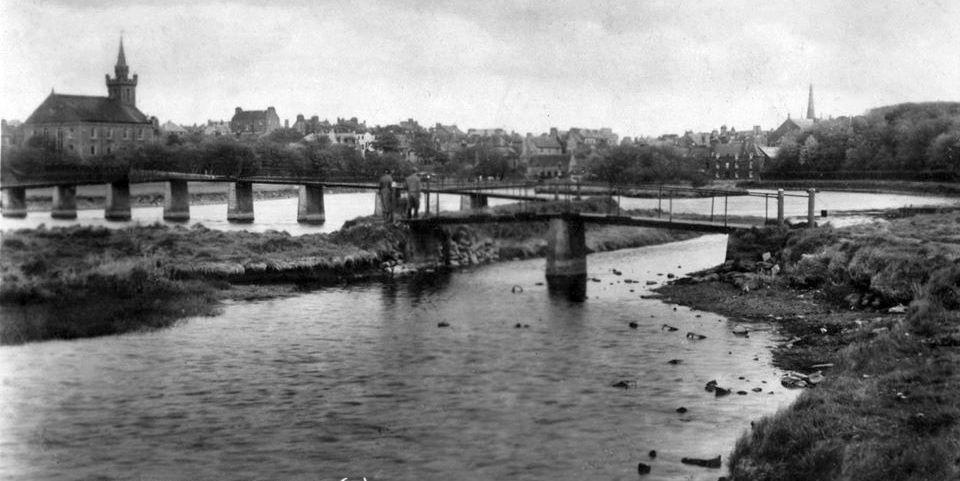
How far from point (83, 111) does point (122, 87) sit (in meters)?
14.4

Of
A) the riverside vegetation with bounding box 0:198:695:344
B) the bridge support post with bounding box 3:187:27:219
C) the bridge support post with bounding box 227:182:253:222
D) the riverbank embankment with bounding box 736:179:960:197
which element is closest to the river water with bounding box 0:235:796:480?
the riverside vegetation with bounding box 0:198:695:344

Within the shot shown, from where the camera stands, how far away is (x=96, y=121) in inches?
4001

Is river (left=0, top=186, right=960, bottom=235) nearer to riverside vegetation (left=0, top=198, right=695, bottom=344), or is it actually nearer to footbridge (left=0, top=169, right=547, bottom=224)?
footbridge (left=0, top=169, right=547, bottom=224)

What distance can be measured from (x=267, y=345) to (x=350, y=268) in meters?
22.8

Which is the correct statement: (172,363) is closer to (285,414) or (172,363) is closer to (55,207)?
(285,414)

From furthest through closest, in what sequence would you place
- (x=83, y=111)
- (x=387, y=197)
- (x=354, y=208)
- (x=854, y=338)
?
(x=354, y=208) < (x=83, y=111) < (x=387, y=197) < (x=854, y=338)

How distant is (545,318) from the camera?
127ft

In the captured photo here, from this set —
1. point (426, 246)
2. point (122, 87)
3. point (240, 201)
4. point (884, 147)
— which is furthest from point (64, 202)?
point (884, 147)

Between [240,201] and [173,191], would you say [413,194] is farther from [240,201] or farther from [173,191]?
[173,191]

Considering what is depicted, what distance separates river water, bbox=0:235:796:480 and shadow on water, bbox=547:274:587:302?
223 inches

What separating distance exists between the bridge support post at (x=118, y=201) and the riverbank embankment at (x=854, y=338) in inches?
2359

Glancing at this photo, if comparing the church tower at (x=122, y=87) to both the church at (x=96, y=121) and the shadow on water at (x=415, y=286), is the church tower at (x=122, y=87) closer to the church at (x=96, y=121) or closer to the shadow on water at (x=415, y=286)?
the church at (x=96, y=121)

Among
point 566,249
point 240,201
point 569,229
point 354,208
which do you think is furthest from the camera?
point 354,208

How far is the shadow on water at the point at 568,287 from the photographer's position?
45.5 metres
